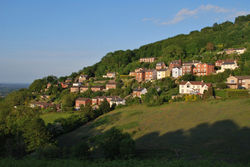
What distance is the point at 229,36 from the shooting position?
8556 centimetres

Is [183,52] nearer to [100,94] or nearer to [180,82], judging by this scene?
[180,82]

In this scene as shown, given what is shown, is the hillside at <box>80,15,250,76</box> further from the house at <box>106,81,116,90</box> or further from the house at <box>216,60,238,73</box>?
the house at <box>106,81,116,90</box>

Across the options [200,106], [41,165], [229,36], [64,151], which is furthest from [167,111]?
[229,36]

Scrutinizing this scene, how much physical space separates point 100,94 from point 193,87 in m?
26.5

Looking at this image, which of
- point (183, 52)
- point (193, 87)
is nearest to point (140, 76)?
point (193, 87)

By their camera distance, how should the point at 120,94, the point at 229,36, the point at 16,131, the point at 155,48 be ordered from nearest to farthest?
the point at 16,131, the point at 120,94, the point at 229,36, the point at 155,48

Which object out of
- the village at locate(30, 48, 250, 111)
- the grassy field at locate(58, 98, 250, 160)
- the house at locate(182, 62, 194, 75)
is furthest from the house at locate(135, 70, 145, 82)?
the grassy field at locate(58, 98, 250, 160)

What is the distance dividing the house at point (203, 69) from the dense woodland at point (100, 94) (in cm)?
488

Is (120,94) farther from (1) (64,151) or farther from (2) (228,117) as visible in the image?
(1) (64,151)

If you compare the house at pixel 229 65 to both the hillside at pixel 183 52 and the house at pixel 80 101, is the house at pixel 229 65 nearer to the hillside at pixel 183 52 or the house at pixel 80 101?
the hillside at pixel 183 52

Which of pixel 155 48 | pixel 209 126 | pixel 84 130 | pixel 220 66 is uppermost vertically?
pixel 155 48

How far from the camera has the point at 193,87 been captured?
4659cm

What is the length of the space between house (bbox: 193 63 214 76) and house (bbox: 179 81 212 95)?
1062cm

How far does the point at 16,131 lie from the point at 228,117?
99.4 ft
